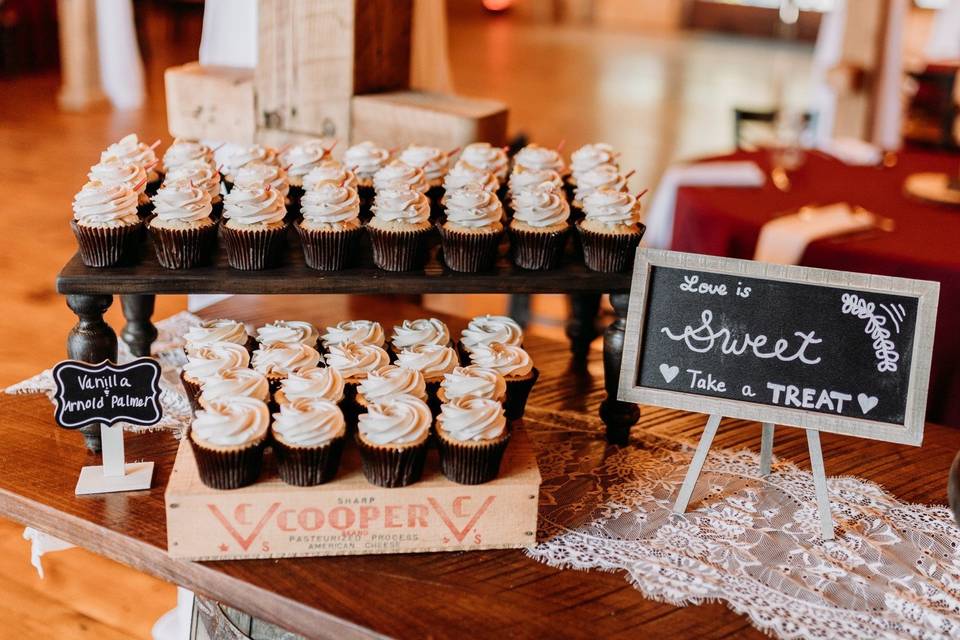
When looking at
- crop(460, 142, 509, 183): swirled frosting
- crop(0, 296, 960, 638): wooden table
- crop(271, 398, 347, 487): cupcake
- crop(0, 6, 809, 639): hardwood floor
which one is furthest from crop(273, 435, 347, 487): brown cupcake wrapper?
crop(0, 6, 809, 639): hardwood floor

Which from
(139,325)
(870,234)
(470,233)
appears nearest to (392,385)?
(470,233)

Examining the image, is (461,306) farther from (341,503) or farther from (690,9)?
(690,9)

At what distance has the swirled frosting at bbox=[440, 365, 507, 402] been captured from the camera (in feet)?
5.11

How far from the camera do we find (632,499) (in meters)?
1.72

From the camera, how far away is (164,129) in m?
7.75

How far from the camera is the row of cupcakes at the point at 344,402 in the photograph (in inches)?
57.2

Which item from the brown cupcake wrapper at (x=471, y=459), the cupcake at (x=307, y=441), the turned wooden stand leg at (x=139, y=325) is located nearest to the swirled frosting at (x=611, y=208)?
the brown cupcake wrapper at (x=471, y=459)

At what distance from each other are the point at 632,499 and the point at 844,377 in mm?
403

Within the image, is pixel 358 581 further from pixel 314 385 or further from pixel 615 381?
pixel 615 381

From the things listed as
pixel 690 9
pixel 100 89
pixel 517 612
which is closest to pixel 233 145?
pixel 517 612

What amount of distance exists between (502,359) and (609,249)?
264mm

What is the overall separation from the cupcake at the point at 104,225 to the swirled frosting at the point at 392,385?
464 millimetres

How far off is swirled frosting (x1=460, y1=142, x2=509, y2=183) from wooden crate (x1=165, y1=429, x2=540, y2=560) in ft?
2.19

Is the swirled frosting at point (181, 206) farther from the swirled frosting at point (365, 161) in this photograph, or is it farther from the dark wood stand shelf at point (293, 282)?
the swirled frosting at point (365, 161)
